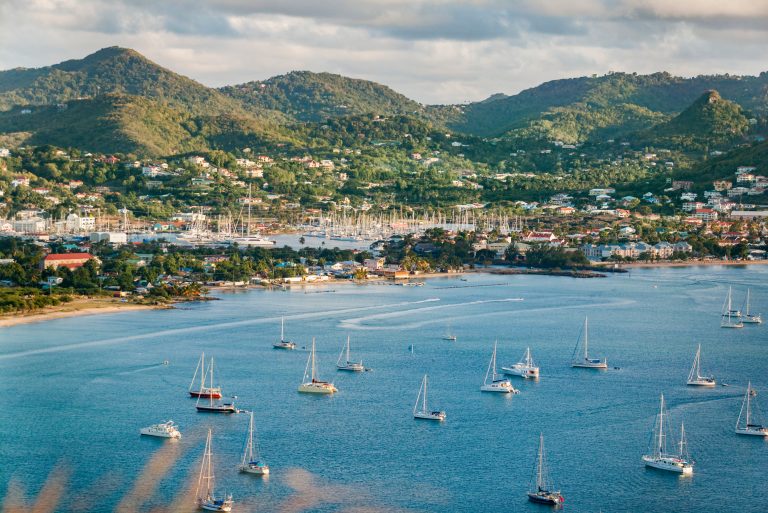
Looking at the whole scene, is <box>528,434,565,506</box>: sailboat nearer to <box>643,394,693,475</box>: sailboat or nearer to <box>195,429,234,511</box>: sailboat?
<box>643,394,693,475</box>: sailboat

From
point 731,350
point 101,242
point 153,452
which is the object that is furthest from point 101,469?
point 101,242

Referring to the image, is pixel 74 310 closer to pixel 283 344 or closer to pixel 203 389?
pixel 283 344

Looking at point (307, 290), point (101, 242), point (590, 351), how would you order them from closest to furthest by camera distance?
point (590, 351) < point (307, 290) < point (101, 242)

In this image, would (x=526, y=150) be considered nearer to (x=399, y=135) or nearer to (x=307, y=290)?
(x=399, y=135)

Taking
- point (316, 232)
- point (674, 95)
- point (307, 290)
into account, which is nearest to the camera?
point (307, 290)

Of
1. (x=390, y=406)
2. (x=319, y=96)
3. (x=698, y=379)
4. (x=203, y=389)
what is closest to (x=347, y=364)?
(x=390, y=406)

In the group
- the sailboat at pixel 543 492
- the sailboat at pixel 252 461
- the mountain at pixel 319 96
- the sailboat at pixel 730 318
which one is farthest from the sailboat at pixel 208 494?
the mountain at pixel 319 96
